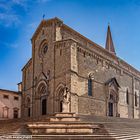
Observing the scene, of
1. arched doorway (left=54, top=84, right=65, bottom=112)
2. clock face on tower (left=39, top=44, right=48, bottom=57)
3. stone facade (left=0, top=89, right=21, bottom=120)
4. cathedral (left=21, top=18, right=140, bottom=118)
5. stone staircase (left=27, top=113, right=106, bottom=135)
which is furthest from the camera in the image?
stone facade (left=0, top=89, right=21, bottom=120)

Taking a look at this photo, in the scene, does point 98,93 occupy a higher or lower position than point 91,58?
lower

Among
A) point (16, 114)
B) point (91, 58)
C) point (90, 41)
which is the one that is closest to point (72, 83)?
point (91, 58)

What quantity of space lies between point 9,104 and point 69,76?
1365cm

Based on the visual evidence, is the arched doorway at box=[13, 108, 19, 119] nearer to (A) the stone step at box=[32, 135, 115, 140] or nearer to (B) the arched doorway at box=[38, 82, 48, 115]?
(B) the arched doorway at box=[38, 82, 48, 115]

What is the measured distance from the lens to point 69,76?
28141 mm

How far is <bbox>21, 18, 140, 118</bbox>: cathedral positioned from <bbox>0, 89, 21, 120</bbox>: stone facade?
1.43 meters

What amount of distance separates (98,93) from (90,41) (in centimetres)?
734

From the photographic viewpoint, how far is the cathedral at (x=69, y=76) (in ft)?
95.4

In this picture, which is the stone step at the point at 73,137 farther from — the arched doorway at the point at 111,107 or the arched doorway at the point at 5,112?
the arched doorway at the point at 5,112

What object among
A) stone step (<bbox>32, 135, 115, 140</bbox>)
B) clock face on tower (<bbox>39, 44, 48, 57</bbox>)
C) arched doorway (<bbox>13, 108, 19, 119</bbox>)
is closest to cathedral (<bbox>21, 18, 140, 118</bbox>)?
clock face on tower (<bbox>39, 44, 48, 57</bbox>)

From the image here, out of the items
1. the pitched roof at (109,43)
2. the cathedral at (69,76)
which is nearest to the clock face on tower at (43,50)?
the cathedral at (69,76)

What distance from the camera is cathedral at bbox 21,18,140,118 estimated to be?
95.4 ft

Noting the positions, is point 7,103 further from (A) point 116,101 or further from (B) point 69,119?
(B) point 69,119

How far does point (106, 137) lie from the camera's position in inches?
613
